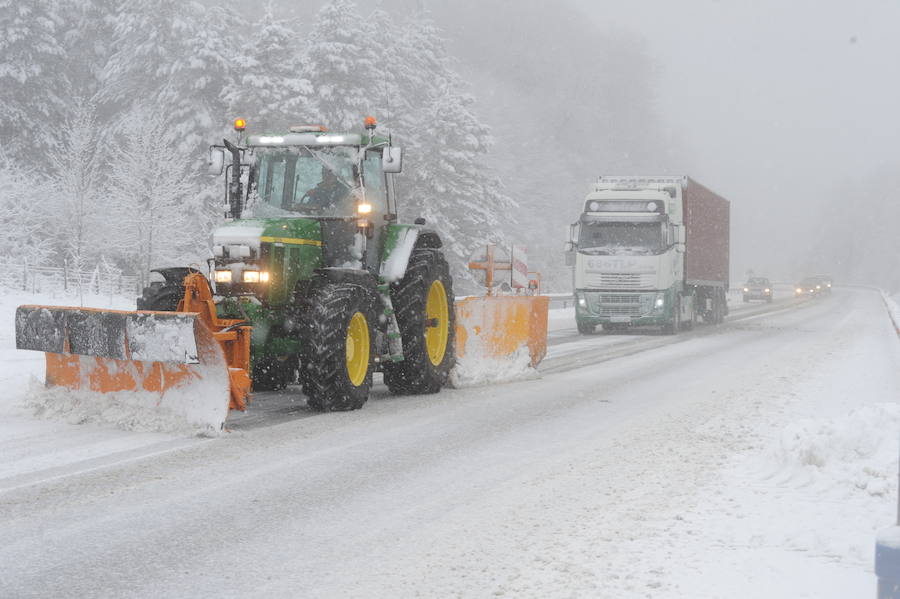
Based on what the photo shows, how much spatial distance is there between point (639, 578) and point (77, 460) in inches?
167

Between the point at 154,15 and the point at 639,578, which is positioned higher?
the point at 154,15

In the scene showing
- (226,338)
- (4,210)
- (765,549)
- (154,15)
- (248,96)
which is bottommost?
(765,549)

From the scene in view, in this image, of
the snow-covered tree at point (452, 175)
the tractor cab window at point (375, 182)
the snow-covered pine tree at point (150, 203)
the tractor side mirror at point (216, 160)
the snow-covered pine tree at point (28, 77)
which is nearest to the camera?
the tractor side mirror at point (216, 160)

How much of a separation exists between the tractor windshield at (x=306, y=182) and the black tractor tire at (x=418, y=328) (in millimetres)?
1086

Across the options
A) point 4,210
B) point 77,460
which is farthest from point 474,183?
point 77,460

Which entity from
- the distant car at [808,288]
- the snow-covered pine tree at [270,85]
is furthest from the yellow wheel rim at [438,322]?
the distant car at [808,288]

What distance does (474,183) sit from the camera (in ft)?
129

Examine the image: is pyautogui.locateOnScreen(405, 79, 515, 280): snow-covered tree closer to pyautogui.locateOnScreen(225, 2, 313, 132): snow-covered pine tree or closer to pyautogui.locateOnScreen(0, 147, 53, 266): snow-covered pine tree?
pyautogui.locateOnScreen(225, 2, 313, 132): snow-covered pine tree

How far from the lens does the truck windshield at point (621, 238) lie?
2242 cm

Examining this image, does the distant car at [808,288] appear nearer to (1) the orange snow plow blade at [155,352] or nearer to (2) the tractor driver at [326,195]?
(2) the tractor driver at [326,195]

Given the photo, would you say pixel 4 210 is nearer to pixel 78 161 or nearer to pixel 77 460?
pixel 78 161

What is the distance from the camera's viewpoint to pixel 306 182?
9914 mm

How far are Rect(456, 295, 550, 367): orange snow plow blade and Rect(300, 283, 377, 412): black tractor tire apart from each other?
2.54 meters

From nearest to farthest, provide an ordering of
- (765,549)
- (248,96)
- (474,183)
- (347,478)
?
1. (765,549)
2. (347,478)
3. (248,96)
4. (474,183)
